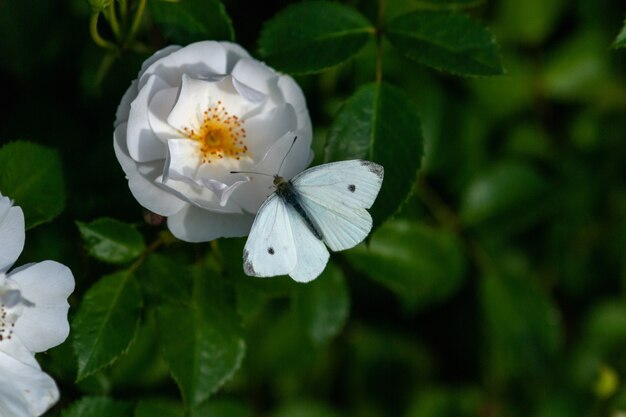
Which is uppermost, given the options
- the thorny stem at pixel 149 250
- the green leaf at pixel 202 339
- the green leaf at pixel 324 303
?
the thorny stem at pixel 149 250

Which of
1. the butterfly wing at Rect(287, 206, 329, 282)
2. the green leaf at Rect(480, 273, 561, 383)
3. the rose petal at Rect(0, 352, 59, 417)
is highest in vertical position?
the butterfly wing at Rect(287, 206, 329, 282)

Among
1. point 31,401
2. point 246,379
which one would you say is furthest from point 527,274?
point 31,401

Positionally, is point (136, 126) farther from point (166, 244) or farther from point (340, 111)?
point (340, 111)

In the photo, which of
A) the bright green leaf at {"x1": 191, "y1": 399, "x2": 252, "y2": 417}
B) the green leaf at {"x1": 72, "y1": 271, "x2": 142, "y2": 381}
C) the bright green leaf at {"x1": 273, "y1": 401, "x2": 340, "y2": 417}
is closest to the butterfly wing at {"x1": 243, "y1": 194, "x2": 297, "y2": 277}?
the green leaf at {"x1": 72, "y1": 271, "x2": 142, "y2": 381}

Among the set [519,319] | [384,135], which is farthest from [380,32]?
[519,319]

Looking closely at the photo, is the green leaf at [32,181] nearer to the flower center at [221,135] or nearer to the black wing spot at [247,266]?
the flower center at [221,135]

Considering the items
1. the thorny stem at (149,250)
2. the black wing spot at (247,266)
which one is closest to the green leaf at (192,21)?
the thorny stem at (149,250)

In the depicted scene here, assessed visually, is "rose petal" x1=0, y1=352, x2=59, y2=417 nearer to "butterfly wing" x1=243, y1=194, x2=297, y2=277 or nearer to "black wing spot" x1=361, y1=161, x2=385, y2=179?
"butterfly wing" x1=243, y1=194, x2=297, y2=277
